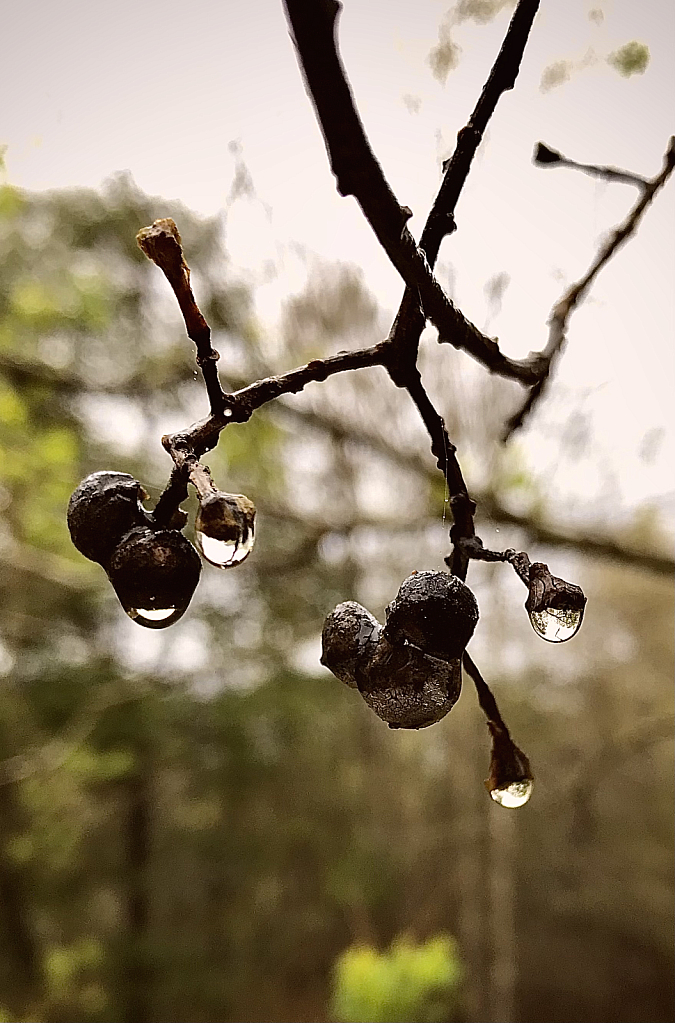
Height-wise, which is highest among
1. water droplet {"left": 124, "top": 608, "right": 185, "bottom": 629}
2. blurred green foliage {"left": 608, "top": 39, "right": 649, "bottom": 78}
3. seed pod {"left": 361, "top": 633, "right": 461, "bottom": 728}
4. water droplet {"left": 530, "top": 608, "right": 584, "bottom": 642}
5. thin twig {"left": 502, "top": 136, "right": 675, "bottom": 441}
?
blurred green foliage {"left": 608, "top": 39, "right": 649, "bottom": 78}

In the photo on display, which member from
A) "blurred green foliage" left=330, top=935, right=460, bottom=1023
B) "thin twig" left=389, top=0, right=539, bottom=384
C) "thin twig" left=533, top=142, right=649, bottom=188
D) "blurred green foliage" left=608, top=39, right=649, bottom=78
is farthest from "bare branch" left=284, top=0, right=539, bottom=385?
"blurred green foliage" left=330, top=935, right=460, bottom=1023

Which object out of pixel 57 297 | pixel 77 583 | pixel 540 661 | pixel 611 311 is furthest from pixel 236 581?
pixel 611 311

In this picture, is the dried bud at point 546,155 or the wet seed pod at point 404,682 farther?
the dried bud at point 546,155

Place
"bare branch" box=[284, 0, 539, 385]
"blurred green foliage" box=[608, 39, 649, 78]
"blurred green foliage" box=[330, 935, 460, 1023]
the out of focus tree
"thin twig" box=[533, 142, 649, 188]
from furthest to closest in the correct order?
"blurred green foliage" box=[330, 935, 460, 1023]
the out of focus tree
"blurred green foliage" box=[608, 39, 649, 78]
"thin twig" box=[533, 142, 649, 188]
"bare branch" box=[284, 0, 539, 385]

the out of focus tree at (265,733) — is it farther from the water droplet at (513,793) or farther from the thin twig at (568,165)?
the water droplet at (513,793)

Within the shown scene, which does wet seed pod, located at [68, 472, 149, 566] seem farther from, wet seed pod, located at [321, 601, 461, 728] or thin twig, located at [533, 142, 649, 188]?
thin twig, located at [533, 142, 649, 188]

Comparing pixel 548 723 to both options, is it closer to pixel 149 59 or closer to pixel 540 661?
pixel 540 661

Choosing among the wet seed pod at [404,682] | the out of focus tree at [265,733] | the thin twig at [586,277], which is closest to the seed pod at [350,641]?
the wet seed pod at [404,682]
